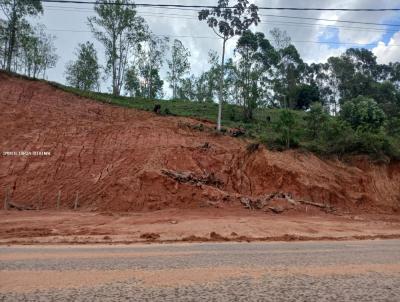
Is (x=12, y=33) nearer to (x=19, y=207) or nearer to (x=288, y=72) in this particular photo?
(x=19, y=207)

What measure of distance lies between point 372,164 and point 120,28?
28.4m

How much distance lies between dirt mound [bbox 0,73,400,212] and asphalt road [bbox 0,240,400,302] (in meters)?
10.9

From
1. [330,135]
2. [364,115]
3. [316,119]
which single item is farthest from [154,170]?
[364,115]

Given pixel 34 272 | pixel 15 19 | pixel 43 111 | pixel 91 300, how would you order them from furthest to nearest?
pixel 15 19, pixel 43 111, pixel 34 272, pixel 91 300

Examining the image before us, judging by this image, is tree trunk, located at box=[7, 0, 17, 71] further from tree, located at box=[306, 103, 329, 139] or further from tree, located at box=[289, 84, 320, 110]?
tree, located at box=[289, 84, 320, 110]

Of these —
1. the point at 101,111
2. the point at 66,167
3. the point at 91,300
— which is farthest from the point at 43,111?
the point at 91,300

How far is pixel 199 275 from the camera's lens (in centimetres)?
672

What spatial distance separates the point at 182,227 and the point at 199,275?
→ 858 centimetres

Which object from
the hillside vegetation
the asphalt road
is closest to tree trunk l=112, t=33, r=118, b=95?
the hillside vegetation

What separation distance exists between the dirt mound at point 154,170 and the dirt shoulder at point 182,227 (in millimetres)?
2040

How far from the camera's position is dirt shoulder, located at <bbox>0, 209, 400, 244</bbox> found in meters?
13.1

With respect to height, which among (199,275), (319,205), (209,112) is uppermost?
(209,112)

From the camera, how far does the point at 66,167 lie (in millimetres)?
23438

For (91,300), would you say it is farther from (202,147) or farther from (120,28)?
(120,28)
